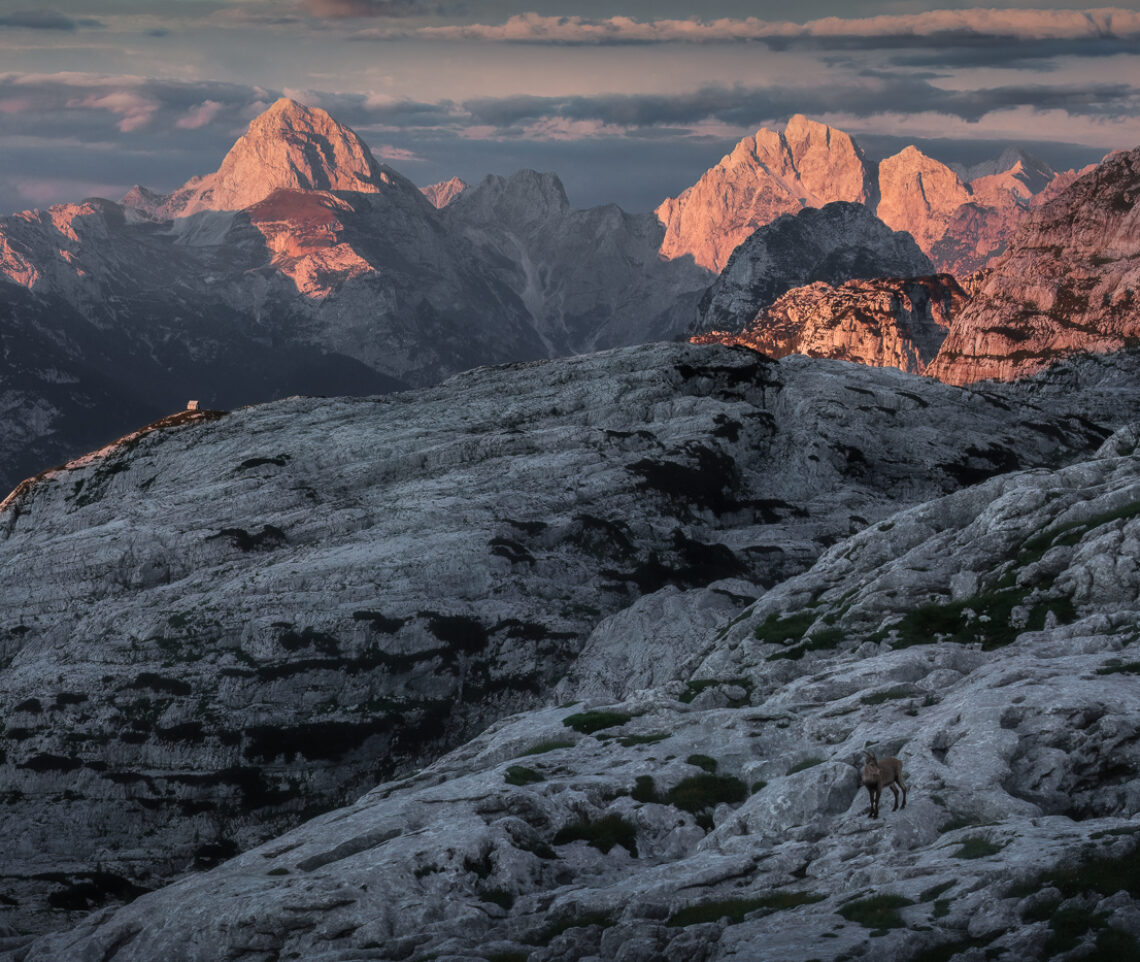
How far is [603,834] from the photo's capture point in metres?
49.0

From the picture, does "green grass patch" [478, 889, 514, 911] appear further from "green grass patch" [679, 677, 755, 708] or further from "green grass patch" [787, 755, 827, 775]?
"green grass patch" [679, 677, 755, 708]

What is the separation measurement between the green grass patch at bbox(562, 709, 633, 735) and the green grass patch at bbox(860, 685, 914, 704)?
15292mm

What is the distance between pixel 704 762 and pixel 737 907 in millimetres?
15979

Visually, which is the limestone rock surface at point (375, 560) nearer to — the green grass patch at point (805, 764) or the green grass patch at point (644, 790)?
the green grass patch at point (644, 790)

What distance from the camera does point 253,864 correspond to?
54.2m

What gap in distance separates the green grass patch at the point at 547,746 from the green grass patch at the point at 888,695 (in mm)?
16727

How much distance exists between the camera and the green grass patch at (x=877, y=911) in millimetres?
32281

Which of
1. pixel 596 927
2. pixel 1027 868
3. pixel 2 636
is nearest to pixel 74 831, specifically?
pixel 2 636

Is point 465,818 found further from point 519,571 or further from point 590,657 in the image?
point 519,571

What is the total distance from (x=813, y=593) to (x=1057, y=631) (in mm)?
26335

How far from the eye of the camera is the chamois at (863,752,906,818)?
39.2m

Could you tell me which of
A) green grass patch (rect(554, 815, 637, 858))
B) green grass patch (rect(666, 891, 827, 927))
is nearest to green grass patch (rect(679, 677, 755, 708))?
green grass patch (rect(554, 815, 637, 858))

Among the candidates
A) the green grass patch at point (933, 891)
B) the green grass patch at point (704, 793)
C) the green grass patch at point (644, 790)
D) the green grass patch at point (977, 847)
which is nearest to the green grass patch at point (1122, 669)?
the green grass patch at point (977, 847)

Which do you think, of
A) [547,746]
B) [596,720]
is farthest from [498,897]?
[596,720]
